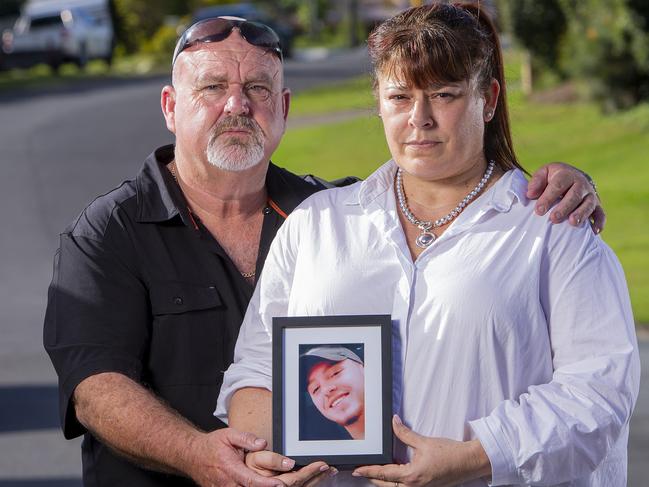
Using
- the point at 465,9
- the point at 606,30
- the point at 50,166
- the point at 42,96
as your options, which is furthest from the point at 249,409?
the point at 42,96

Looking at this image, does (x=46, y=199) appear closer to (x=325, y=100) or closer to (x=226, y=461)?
(x=325, y=100)

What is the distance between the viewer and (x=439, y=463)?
2.88 metres

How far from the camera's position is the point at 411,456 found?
2949mm

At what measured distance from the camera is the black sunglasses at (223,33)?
3820mm

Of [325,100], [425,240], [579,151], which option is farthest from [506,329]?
[325,100]

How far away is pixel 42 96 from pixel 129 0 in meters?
20.2

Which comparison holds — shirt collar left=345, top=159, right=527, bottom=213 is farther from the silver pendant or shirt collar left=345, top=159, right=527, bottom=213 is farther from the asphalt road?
the asphalt road

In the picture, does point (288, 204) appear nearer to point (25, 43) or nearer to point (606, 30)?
point (606, 30)

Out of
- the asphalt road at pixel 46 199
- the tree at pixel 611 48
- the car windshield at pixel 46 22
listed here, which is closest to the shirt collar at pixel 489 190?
the asphalt road at pixel 46 199

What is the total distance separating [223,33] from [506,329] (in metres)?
1.35

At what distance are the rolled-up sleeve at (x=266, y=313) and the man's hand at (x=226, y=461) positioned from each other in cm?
11

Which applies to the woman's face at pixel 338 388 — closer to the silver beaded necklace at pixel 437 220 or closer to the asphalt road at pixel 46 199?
the silver beaded necklace at pixel 437 220

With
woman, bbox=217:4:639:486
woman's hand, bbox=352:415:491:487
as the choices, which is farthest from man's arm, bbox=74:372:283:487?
woman's hand, bbox=352:415:491:487

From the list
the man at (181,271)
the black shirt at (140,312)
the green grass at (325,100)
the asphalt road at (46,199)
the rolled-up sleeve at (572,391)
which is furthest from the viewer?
the green grass at (325,100)
